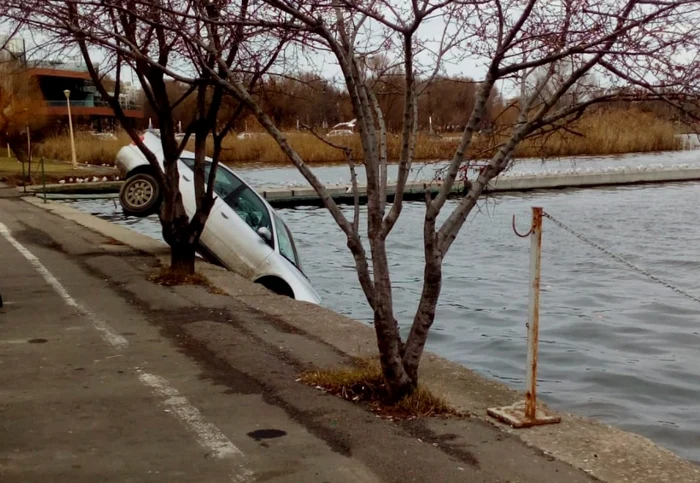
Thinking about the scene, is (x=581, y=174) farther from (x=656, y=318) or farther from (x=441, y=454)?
(x=441, y=454)

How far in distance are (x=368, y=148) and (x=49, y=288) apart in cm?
644

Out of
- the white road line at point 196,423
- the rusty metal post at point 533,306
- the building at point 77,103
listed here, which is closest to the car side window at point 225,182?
the white road line at point 196,423

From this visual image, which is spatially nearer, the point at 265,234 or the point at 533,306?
the point at 533,306

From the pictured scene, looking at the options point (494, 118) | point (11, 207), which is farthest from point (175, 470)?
point (11, 207)

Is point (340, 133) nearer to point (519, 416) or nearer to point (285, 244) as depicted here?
point (285, 244)

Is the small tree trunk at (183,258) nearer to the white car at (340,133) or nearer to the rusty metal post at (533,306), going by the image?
the white car at (340,133)

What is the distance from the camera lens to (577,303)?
1491cm

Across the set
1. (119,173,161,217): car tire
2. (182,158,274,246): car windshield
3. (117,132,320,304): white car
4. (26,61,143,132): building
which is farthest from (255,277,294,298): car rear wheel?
(26,61,143,132): building

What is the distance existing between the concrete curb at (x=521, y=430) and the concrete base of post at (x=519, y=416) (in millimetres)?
50

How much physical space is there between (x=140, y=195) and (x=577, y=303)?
7.74m

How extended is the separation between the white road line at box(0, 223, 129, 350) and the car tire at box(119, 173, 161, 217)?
6.03 ft

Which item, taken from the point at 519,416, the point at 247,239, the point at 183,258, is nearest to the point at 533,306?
the point at 519,416

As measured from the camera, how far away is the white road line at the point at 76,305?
27.1 ft

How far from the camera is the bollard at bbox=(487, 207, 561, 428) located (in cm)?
580
